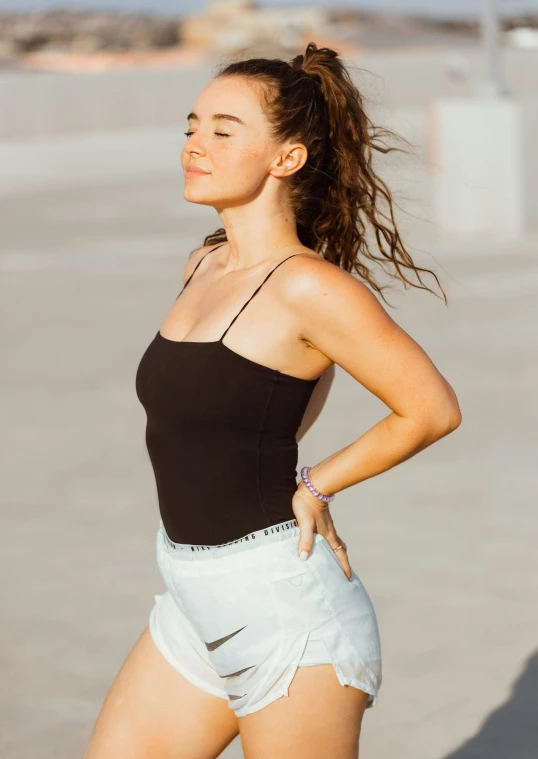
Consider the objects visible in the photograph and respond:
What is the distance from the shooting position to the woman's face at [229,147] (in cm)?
251

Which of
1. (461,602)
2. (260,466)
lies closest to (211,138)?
(260,466)

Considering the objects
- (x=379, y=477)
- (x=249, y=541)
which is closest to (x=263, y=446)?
(x=249, y=541)

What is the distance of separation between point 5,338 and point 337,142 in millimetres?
8166

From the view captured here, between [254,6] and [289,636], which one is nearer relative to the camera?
[289,636]

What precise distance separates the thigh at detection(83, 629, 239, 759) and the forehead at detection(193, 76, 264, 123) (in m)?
1.10

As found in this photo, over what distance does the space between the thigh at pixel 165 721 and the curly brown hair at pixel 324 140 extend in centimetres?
95

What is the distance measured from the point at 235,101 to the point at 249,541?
2.76 feet

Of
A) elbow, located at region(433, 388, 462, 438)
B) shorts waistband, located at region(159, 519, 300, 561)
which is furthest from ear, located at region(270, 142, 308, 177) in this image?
shorts waistband, located at region(159, 519, 300, 561)

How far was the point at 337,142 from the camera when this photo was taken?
2.69 meters

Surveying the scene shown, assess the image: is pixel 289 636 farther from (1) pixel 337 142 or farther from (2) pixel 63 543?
(2) pixel 63 543

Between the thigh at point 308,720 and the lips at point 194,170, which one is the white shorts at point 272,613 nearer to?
the thigh at point 308,720

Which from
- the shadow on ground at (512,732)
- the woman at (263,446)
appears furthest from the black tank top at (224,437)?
the shadow on ground at (512,732)

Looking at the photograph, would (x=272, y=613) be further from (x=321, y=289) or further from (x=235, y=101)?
(x=235, y=101)

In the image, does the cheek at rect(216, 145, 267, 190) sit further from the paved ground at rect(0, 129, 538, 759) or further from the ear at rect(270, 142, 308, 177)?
the paved ground at rect(0, 129, 538, 759)
